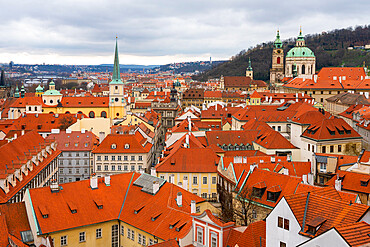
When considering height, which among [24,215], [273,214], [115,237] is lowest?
[115,237]

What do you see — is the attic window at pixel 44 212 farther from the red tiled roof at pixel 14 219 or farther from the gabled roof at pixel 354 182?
the gabled roof at pixel 354 182

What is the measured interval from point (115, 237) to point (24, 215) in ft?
24.9

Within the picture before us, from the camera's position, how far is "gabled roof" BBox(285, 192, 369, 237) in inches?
928

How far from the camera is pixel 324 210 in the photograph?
24.5 meters

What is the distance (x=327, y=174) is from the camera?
4688cm

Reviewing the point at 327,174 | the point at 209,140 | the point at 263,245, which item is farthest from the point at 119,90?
the point at 263,245

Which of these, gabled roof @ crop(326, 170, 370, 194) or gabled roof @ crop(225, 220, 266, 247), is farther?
gabled roof @ crop(326, 170, 370, 194)

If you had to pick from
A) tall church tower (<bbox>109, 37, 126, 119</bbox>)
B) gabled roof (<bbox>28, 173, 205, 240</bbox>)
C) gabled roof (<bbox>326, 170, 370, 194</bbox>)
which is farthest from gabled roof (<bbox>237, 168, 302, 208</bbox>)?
tall church tower (<bbox>109, 37, 126, 119</bbox>)

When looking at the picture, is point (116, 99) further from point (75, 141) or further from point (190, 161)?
point (190, 161)

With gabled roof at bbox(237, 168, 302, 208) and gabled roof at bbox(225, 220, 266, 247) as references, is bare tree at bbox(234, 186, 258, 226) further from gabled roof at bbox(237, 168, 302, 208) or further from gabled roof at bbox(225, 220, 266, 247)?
gabled roof at bbox(225, 220, 266, 247)

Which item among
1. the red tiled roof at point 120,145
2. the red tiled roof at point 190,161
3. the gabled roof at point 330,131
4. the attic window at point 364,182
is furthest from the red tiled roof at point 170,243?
the gabled roof at point 330,131

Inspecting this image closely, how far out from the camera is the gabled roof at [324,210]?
23.6m

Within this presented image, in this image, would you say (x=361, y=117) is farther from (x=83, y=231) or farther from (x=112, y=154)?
(x=83, y=231)

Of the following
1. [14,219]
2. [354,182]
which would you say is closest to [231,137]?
[354,182]
